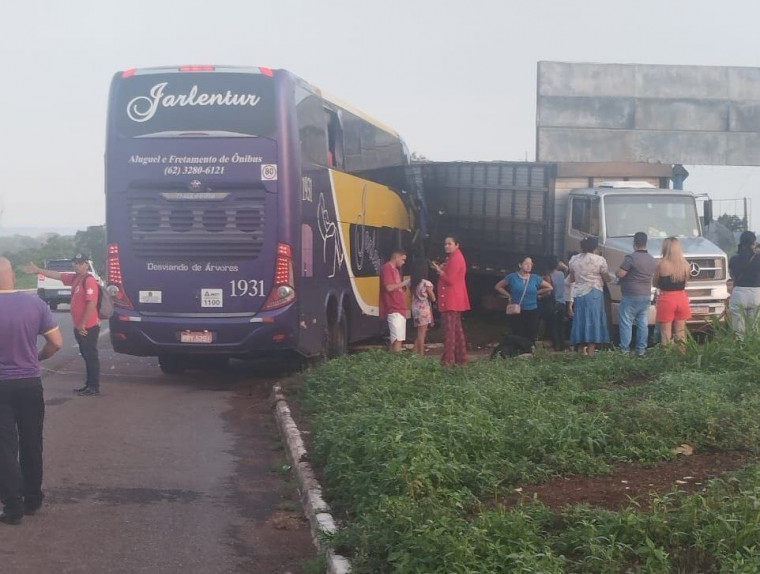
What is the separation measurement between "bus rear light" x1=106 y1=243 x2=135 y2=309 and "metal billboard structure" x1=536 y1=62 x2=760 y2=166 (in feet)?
70.1

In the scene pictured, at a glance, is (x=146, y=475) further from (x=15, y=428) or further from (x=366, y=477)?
(x=366, y=477)

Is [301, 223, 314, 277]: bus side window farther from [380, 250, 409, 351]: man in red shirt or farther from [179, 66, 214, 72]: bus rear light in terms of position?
[179, 66, 214, 72]: bus rear light

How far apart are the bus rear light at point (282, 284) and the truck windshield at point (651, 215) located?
22.3ft

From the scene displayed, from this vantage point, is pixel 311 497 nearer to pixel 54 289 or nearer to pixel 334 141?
pixel 334 141

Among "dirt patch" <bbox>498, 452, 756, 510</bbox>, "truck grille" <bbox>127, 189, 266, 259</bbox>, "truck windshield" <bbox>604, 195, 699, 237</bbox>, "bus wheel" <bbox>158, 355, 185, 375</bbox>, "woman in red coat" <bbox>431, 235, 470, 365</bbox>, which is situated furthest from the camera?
"truck windshield" <bbox>604, 195, 699, 237</bbox>

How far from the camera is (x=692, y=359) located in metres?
12.1

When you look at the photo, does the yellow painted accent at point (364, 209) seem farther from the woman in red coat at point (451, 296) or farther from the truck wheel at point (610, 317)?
the truck wheel at point (610, 317)

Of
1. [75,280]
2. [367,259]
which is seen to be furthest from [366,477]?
[367,259]

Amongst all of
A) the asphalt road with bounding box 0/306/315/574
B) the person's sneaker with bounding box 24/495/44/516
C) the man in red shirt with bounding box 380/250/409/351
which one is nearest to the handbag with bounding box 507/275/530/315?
the man in red shirt with bounding box 380/250/409/351

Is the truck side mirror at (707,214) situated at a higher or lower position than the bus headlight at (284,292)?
higher

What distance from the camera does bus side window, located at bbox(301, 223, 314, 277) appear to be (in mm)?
14649

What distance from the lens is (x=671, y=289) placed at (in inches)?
563

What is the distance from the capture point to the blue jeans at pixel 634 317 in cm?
1523

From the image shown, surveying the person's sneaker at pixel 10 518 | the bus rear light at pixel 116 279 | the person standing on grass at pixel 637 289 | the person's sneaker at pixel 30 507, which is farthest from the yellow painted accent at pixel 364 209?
the person's sneaker at pixel 10 518
